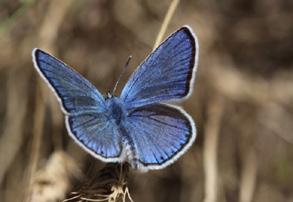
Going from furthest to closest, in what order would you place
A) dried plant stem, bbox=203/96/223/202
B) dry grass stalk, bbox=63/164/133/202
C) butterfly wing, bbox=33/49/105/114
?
dried plant stem, bbox=203/96/223/202
butterfly wing, bbox=33/49/105/114
dry grass stalk, bbox=63/164/133/202

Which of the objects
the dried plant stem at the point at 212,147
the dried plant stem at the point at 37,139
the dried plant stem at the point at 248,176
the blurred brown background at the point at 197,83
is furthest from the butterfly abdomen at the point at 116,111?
the dried plant stem at the point at 248,176

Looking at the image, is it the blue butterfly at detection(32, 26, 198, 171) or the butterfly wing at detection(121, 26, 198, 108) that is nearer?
the blue butterfly at detection(32, 26, 198, 171)

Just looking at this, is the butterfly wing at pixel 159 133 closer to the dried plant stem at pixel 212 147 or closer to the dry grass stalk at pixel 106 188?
the dry grass stalk at pixel 106 188

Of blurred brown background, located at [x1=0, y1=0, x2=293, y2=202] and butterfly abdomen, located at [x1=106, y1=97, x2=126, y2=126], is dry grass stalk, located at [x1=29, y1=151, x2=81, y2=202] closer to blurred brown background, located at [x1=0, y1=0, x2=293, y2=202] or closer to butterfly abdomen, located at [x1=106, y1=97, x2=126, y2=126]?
butterfly abdomen, located at [x1=106, y1=97, x2=126, y2=126]

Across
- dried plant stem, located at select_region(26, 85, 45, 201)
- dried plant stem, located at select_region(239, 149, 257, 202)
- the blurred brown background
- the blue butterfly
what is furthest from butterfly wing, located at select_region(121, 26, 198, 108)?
dried plant stem, located at select_region(239, 149, 257, 202)

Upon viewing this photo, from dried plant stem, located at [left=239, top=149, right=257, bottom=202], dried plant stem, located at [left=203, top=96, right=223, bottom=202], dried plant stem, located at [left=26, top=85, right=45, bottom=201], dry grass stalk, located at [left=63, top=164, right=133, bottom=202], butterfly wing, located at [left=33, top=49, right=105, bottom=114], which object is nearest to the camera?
dry grass stalk, located at [left=63, top=164, right=133, bottom=202]

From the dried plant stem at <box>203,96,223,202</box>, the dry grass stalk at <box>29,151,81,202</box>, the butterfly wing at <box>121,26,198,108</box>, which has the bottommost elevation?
the dry grass stalk at <box>29,151,81,202</box>

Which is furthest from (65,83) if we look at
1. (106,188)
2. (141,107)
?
(106,188)
